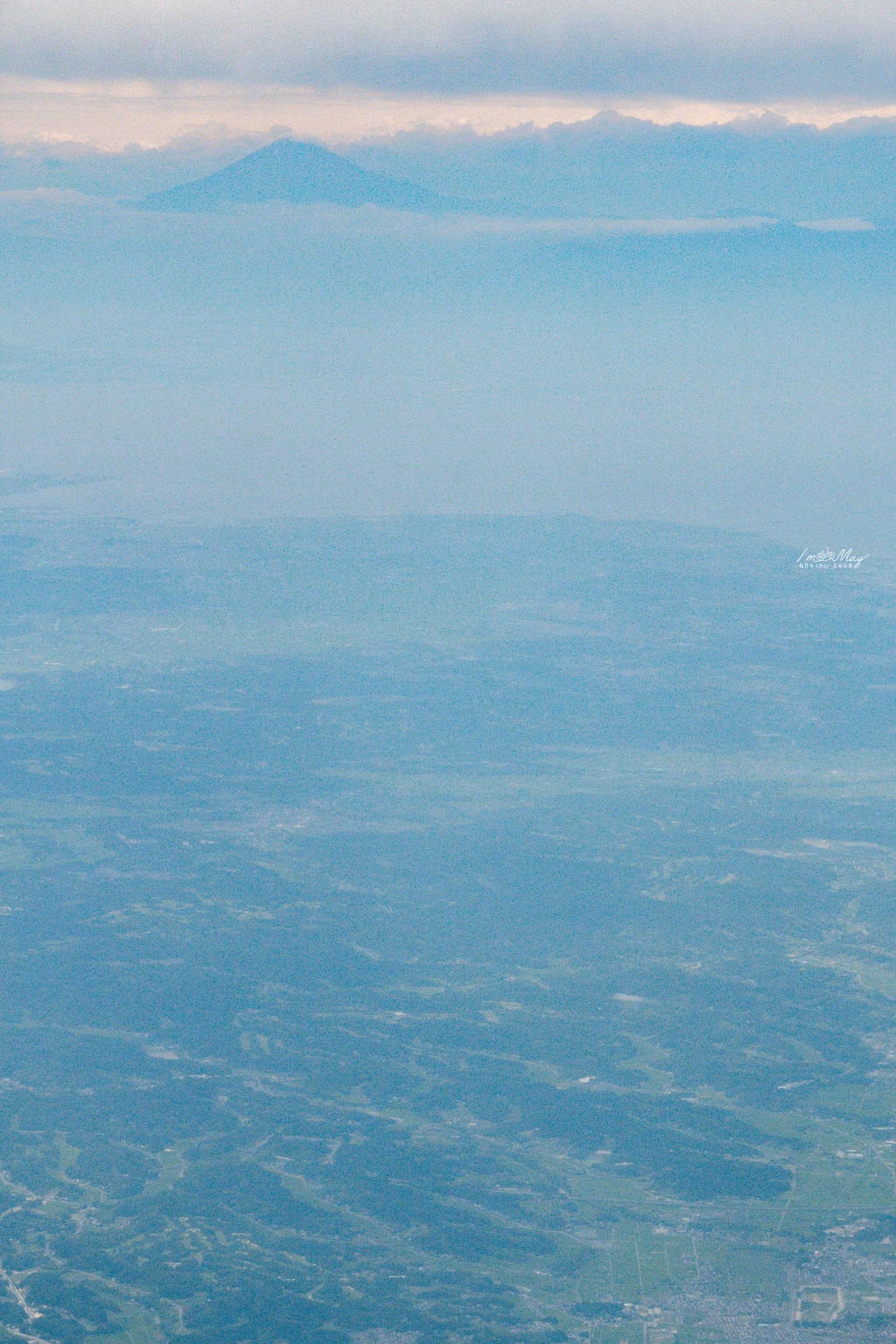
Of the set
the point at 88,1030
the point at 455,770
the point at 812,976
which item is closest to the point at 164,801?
the point at 455,770

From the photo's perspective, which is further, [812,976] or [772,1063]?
[812,976]

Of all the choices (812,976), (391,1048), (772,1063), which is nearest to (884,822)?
(812,976)

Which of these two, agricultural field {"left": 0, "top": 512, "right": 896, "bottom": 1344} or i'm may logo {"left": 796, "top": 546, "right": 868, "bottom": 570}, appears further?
i'm may logo {"left": 796, "top": 546, "right": 868, "bottom": 570}

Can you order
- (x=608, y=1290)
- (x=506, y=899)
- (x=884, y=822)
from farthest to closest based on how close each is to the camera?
1. (x=884, y=822)
2. (x=506, y=899)
3. (x=608, y=1290)

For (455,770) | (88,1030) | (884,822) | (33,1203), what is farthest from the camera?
(455,770)

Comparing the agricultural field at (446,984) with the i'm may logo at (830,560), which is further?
the i'm may logo at (830,560)

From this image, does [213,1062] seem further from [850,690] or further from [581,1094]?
[850,690]

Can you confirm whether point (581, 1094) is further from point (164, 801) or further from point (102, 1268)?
point (164, 801)
